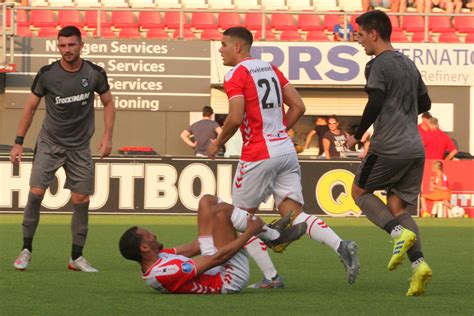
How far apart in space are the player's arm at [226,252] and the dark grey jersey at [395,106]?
1272 millimetres

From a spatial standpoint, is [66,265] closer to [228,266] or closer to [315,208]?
[228,266]

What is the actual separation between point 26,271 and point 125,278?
108 cm

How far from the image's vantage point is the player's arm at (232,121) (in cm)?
916

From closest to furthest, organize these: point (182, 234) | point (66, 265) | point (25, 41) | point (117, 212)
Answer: point (66, 265)
point (182, 234)
point (117, 212)
point (25, 41)

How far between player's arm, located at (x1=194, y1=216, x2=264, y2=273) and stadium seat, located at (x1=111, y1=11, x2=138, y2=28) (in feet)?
65.1

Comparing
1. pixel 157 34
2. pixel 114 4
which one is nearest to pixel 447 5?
Result: pixel 157 34

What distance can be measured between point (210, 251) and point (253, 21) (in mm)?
20095

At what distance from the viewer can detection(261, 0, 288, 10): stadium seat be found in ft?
98.4

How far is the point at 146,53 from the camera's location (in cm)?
2719

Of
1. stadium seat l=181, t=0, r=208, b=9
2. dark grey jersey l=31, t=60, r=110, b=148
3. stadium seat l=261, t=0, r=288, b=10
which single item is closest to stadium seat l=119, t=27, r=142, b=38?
stadium seat l=181, t=0, r=208, b=9

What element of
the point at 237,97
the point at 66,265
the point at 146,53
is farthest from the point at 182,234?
the point at 146,53

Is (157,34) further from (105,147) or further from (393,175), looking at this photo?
(393,175)

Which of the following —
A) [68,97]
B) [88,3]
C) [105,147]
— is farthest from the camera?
[88,3]

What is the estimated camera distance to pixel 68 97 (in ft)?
35.9
